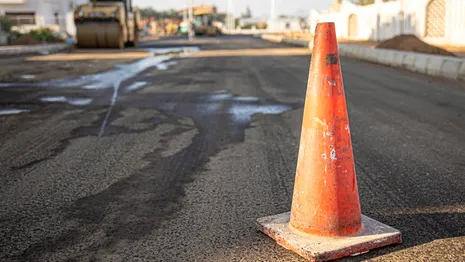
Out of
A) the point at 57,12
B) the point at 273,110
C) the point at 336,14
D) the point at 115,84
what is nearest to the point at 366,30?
the point at 336,14

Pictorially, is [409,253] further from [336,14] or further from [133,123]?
[336,14]

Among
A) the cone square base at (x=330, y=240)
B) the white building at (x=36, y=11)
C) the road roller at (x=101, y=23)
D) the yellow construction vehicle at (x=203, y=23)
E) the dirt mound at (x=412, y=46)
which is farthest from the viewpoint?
the yellow construction vehicle at (x=203, y=23)

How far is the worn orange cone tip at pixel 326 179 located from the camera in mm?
2840

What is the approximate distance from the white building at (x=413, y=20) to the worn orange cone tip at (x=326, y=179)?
1935 centimetres

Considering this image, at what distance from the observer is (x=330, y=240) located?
279 cm

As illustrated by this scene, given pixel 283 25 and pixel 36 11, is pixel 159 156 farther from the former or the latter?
pixel 283 25

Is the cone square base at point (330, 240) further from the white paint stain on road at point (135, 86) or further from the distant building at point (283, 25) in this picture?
the distant building at point (283, 25)

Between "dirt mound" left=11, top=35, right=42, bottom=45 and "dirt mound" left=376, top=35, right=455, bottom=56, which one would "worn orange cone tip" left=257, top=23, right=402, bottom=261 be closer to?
"dirt mound" left=376, top=35, right=455, bottom=56

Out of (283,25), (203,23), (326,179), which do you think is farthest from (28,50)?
(283,25)

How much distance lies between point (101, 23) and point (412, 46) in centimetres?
1635

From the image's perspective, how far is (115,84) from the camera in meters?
11.2

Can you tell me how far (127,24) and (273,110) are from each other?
22725 mm

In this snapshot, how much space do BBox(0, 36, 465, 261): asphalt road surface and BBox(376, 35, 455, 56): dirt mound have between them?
5.94m

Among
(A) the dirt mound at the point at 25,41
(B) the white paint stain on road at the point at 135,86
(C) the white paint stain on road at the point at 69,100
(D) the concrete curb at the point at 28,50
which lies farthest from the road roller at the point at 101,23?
(C) the white paint stain on road at the point at 69,100
